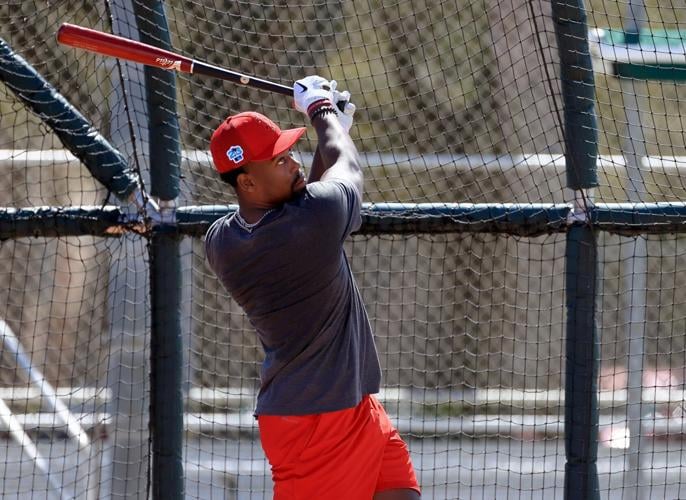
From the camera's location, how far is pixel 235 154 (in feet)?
11.3

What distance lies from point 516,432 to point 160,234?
2.95 meters

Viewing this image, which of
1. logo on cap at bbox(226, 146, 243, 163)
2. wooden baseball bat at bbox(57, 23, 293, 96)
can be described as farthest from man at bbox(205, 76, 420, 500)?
wooden baseball bat at bbox(57, 23, 293, 96)

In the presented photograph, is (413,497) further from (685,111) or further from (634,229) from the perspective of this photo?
(685,111)

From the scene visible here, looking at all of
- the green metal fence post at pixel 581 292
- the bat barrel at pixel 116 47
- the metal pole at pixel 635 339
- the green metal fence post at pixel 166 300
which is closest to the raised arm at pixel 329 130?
the bat barrel at pixel 116 47

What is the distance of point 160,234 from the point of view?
4.59 meters

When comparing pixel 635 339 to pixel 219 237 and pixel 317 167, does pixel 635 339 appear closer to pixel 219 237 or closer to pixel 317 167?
pixel 317 167

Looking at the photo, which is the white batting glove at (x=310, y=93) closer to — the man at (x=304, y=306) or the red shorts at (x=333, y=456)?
the man at (x=304, y=306)

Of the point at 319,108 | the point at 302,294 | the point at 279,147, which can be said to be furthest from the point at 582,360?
the point at 279,147

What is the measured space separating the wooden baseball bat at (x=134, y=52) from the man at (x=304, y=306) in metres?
0.51

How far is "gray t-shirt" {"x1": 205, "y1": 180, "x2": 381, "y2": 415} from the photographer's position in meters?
3.38

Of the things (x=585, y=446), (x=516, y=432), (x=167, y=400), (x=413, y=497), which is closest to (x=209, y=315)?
(x=516, y=432)

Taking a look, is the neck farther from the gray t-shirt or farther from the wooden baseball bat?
the wooden baseball bat

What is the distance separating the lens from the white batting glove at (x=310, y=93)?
3.70m

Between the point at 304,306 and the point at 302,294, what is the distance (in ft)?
0.13
